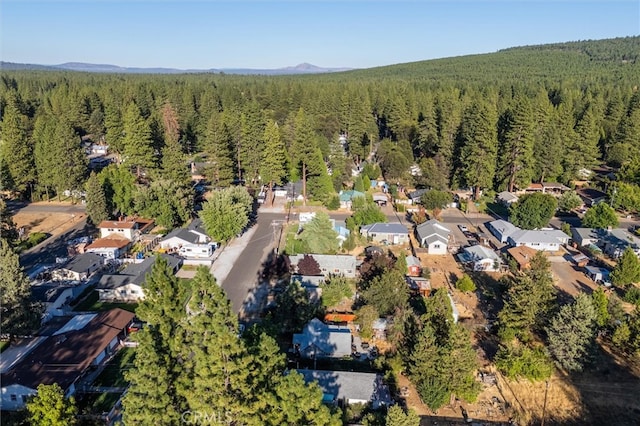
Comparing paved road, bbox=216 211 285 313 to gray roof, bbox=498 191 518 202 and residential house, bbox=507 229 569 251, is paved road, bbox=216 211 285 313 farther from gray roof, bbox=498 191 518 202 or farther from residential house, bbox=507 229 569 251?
gray roof, bbox=498 191 518 202

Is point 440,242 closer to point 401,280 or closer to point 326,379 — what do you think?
point 401,280

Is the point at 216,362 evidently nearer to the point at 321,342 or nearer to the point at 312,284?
the point at 321,342

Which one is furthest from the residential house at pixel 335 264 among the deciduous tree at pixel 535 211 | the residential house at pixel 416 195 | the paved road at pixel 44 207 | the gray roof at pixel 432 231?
the paved road at pixel 44 207

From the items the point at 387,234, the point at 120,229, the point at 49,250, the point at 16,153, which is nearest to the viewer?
the point at 49,250

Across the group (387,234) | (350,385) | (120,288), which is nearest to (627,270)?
(387,234)

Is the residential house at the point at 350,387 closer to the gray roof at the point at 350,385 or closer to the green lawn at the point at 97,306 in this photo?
the gray roof at the point at 350,385

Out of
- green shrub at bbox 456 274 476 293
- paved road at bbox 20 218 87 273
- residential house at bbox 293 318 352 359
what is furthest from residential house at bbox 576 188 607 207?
paved road at bbox 20 218 87 273

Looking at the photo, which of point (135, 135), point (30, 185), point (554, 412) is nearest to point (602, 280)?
point (554, 412)
